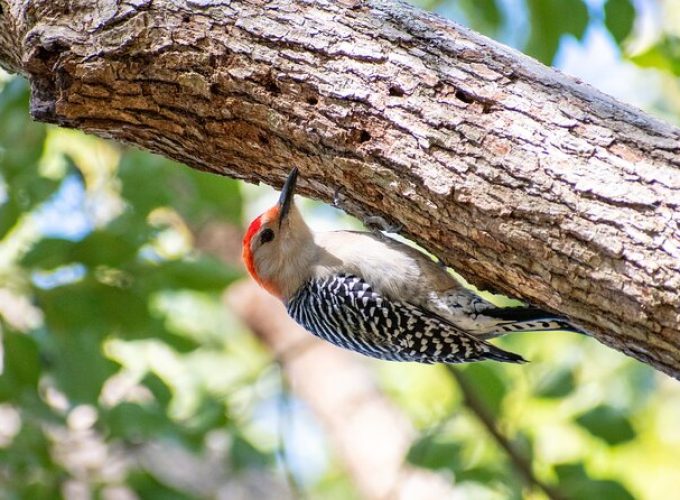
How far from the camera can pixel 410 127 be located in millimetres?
3453

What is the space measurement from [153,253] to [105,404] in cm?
110

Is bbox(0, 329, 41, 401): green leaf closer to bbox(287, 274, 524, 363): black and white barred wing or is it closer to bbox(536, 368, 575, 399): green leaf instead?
bbox(287, 274, 524, 363): black and white barred wing

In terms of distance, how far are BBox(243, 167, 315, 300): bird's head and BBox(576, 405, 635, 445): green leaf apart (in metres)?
1.96

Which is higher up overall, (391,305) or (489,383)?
(391,305)

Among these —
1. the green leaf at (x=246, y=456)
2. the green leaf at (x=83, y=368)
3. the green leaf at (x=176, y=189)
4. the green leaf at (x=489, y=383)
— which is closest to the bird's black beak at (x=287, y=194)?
the green leaf at (x=176, y=189)

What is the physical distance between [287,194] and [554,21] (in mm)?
2029

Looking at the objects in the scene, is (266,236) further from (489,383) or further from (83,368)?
(489,383)

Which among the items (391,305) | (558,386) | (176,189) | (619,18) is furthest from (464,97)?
(176,189)

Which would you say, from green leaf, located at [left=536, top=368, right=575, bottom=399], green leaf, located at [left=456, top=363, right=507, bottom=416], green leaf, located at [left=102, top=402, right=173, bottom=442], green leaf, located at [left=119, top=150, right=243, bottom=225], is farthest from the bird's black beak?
green leaf, located at [left=536, top=368, right=575, bottom=399]

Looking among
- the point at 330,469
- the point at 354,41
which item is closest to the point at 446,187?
the point at 354,41

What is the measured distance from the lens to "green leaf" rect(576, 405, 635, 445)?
17.3 ft

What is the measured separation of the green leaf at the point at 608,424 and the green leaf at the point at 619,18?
87.1 inches

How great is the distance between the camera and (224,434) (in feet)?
22.5

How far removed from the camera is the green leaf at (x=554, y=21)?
5172 millimetres
